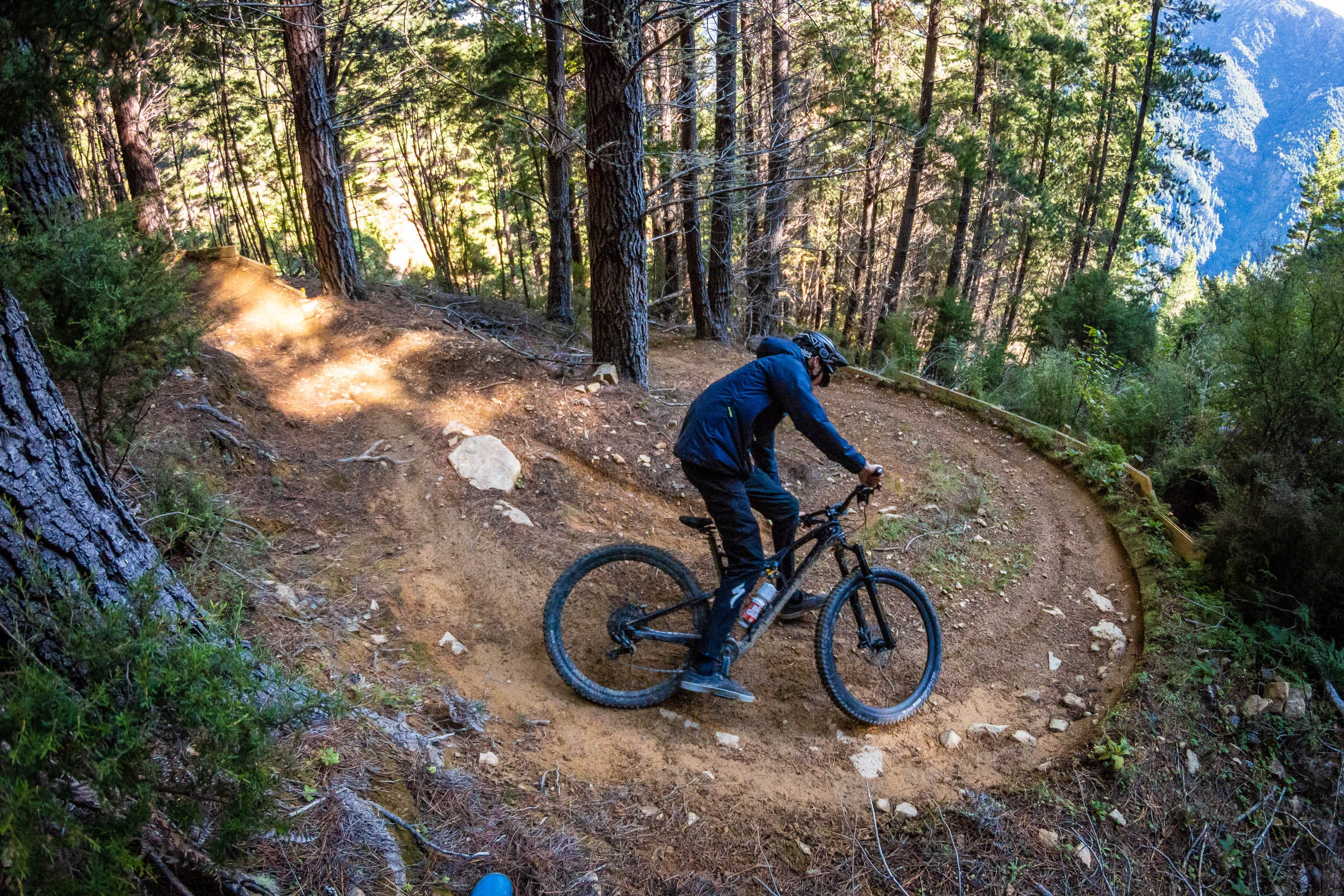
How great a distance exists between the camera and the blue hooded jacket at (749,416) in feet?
12.4

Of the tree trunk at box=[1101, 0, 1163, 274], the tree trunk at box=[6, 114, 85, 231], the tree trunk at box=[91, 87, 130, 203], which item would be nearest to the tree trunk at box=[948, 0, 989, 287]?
the tree trunk at box=[1101, 0, 1163, 274]

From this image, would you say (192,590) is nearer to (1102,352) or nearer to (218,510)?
(218,510)

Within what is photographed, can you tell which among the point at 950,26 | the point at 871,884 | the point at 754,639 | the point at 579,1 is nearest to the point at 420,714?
the point at 754,639

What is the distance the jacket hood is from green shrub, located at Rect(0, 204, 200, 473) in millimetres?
3395

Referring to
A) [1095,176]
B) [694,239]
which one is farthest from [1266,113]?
[694,239]

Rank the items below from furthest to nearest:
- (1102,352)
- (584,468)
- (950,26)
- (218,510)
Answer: (950,26), (1102,352), (584,468), (218,510)

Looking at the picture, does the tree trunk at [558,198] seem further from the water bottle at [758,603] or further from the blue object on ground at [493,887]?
the blue object on ground at [493,887]

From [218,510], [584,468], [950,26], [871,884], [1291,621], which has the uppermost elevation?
[950,26]

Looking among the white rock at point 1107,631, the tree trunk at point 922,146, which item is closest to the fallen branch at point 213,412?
the white rock at point 1107,631

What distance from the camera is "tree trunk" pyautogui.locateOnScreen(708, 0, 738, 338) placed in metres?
8.29

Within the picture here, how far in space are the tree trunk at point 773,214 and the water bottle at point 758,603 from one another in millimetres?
7472

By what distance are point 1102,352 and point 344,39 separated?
45.9 ft

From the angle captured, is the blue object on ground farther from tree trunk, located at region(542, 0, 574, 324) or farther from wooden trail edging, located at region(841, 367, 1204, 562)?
tree trunk, located at region(542, 0, 574, 324)

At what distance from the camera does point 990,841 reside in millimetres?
3428
